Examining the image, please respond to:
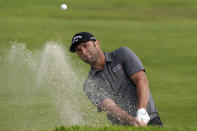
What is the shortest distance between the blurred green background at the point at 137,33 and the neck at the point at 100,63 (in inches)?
55.3

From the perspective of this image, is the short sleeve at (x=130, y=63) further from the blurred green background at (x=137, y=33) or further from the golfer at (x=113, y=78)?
the blurred green background at (x=137, y=33)

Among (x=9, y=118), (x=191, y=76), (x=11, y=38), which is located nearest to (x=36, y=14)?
(x=11, y=38)

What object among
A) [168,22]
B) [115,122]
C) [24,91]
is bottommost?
[115,122]

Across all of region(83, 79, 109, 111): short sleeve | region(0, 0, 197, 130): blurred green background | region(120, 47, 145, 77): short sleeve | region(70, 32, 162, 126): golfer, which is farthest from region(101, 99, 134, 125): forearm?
region(0, 0, 197, 130): blurred green background

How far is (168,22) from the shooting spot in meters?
31.6

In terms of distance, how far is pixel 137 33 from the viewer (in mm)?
26266

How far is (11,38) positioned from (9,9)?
12523 mm

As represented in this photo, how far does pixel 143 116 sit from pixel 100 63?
957 millimetres

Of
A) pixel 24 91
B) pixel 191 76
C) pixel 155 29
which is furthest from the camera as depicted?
pixel 155 29

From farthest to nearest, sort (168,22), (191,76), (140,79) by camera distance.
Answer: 1. (168,22)
2. (191,76)
3. (140,79)

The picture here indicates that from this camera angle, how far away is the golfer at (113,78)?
6.50m

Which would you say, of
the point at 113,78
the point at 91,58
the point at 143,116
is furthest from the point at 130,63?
the point at 143,116

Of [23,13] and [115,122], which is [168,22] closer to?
[23,13]

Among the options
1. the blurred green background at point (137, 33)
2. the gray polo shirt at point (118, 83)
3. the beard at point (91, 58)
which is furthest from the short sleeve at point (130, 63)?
the blurred green background at point (137, 33)
